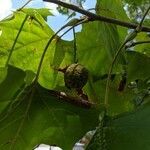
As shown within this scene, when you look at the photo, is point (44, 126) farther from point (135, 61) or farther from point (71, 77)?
point (135, 61)

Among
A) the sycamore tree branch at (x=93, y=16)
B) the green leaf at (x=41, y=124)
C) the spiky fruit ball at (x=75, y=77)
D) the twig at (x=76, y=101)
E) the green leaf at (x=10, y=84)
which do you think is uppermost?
the sycamore tree branch at (x=93, y=16)

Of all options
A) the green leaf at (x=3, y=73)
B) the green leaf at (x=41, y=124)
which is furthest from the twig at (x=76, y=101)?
the green leaf at (x=3, y=73)

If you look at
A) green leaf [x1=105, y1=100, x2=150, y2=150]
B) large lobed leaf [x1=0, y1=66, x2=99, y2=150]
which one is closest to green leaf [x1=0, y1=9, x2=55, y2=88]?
Result: large lobed leaf [x1=0, y1=66, x2=99, y2=150]

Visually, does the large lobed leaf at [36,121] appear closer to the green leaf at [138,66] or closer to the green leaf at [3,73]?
the green leaf at [3,73]

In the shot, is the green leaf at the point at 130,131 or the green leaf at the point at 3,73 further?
the green leaf at the point at 3,73

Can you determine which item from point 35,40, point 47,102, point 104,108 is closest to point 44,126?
point 47,102

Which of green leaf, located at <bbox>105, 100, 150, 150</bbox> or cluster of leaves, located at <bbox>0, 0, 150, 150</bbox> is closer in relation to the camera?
green leaf, located at <bbox>105, 100, 150, 150</bbox>

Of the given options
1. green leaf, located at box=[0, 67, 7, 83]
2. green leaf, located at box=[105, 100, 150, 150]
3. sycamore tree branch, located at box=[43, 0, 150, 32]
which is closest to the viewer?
green leaf, located at box=[105, 100, 150, 150]

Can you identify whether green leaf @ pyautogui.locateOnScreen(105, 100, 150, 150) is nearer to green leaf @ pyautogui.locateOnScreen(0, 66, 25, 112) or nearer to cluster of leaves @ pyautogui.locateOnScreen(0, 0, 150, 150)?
cluster of leaves @ pyautogui.locateOnScreen(0, 0, 150, 150)

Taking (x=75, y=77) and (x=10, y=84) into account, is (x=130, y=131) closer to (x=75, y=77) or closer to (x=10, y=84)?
(x=75, y=77)
